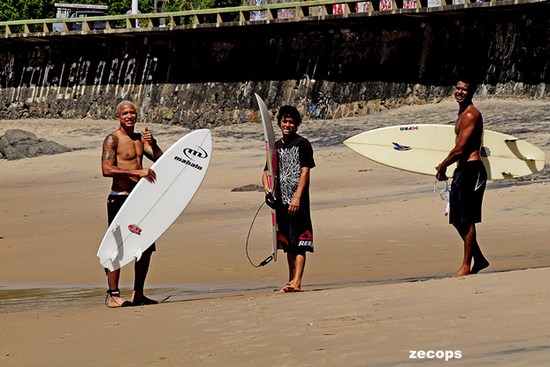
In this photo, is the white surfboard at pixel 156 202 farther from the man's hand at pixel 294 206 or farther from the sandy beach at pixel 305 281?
the man's hand at pixel 294 206

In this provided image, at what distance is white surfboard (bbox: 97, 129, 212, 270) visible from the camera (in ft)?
30.3

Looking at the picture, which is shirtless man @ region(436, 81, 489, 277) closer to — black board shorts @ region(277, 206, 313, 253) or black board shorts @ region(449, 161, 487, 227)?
black board shorts @ region(449, 161, 487, 227)

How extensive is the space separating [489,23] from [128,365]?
22.2 metres

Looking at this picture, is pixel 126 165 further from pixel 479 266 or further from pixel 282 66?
pixel 282 66

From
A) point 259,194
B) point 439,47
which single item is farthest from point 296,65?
point 259,194

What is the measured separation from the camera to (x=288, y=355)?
6.04 metres

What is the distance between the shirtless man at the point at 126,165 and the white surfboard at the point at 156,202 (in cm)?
7

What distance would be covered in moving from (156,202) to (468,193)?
7.28ft

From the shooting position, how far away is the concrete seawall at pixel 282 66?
27.3m

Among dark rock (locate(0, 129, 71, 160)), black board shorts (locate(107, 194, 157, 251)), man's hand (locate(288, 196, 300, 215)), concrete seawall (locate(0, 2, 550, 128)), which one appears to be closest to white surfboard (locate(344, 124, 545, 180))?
man's hand (locate(288, 196, 300, 215))

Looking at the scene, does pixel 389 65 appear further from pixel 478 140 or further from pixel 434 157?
pixel 478 140

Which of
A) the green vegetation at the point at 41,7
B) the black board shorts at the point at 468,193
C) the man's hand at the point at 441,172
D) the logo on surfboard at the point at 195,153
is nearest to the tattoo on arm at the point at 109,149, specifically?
the logo on surfboard at the point at 195,153

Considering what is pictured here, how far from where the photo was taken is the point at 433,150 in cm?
1117

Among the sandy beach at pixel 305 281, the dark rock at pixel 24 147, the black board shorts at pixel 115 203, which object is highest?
the black board shorts at pixel 115 203
